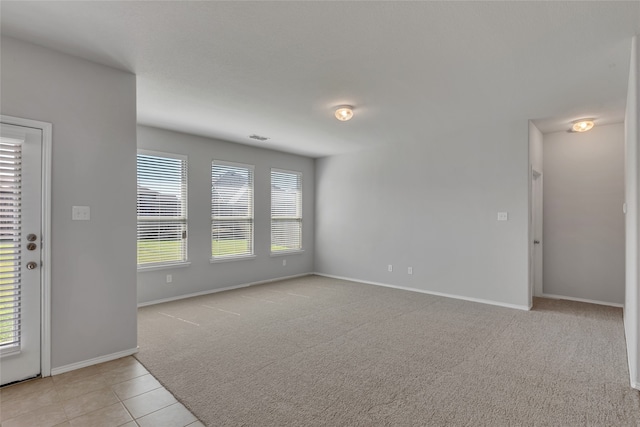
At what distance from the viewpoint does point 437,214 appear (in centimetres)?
567

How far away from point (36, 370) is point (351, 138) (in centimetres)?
492

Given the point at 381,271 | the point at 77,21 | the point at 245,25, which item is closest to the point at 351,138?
the point at 381,271

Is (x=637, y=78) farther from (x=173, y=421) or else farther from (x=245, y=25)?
(x=173, y=421)

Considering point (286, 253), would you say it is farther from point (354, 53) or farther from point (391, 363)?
point (354, 53)

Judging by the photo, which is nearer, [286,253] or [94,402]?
[94,402]

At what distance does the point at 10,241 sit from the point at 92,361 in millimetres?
1206

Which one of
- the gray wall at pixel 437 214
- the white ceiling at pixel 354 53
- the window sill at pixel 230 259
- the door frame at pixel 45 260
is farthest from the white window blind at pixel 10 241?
the gray wall at pixel 437 214

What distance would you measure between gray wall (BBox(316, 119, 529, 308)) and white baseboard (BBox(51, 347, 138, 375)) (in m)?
4.41

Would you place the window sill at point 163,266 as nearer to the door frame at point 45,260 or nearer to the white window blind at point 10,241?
the door frame at point 45,260

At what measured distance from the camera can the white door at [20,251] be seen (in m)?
2.54

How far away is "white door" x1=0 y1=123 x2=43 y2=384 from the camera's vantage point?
2.54 meters

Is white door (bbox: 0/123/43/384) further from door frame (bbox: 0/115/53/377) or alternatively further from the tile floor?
the tile floor

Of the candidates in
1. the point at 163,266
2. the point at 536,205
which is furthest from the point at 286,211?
the point at 536,205

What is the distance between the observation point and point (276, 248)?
6906 millimetres
